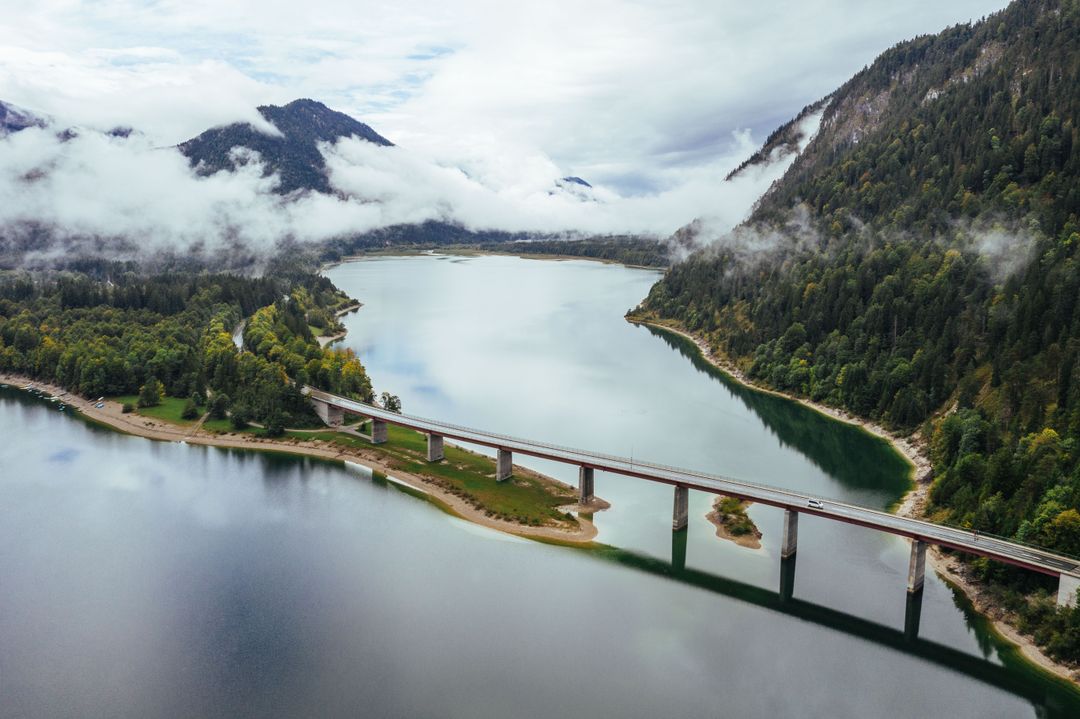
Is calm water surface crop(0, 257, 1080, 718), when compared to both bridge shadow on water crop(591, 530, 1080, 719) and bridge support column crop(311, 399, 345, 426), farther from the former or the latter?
bridge support column crop(311, 399, 345, 426)

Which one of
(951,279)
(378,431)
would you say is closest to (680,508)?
(378,431)

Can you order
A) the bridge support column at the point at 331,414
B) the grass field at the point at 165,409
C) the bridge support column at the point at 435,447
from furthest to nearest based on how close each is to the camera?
→ the grass field at the point at 165,409
the bridge support column at the point at 331,414
the bridge support column at the point at 435,447

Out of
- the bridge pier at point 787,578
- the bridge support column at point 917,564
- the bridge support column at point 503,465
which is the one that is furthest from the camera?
the bridge support column at point 503,465

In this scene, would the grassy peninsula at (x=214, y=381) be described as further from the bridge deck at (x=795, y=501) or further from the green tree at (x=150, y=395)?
the bridge deck at (x=795, y=501)

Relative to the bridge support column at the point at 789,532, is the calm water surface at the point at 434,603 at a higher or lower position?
lower

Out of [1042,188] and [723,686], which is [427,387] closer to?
[723,686]

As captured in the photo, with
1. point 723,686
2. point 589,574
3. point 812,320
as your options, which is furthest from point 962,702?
point 812,320

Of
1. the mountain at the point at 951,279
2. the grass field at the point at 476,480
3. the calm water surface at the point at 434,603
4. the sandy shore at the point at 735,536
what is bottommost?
the calm water surface at the point at 434,603

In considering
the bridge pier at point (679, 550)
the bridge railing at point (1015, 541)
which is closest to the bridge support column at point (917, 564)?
the bridge railing at point (1015, 541)
